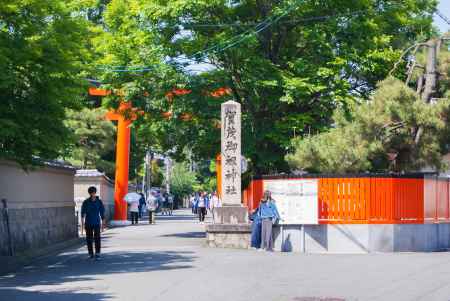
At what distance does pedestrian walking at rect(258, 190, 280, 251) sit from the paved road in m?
0.70

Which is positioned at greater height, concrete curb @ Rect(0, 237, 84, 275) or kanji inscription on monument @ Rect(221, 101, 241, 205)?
kanji inscription on monument @ Rect(221, 101, 241, 205)

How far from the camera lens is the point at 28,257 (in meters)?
22.4

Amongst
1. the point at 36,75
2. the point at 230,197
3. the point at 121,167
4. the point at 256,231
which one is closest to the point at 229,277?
the point at 36,75

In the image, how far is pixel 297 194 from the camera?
24547 millimetres

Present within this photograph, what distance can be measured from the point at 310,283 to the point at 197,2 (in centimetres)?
1711

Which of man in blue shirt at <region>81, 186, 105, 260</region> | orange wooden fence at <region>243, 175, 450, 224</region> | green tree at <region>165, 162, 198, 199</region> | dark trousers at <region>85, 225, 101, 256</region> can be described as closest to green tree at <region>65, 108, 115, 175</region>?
orange wooden fence at <region>243, 175, 450, 224</region>

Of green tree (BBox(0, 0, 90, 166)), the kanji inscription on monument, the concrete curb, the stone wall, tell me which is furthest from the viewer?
the kanji inscription on monument

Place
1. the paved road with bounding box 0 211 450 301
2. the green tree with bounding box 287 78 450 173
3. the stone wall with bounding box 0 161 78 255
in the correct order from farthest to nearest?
the green tree with bounding box 287 78 450 173 < the stone wall with bounding box 0 161 78 255 < the paved road with bounding box 0 211 450 301

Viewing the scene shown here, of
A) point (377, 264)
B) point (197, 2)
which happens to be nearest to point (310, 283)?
point (377, 264)

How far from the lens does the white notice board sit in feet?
78.9

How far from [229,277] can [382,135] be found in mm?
10877

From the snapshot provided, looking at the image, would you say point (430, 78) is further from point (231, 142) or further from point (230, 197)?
point (230, 197)

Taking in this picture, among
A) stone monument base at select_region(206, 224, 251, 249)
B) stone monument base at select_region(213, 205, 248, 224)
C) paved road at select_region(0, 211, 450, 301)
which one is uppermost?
stone monument base at select_region(213, 205, 248, 224)

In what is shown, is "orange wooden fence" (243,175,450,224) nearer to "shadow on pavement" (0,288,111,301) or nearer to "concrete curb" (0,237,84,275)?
"concrete curb" (0,237,84,275)
